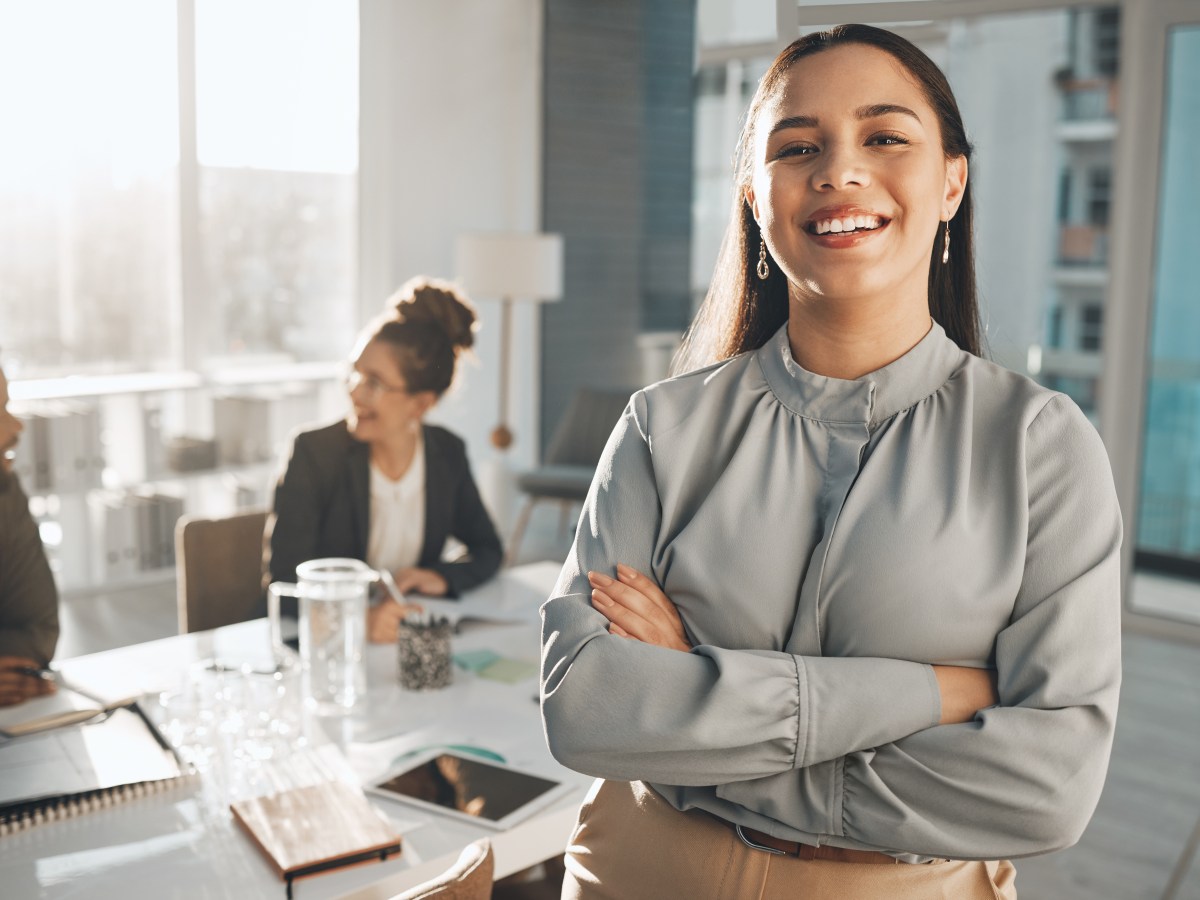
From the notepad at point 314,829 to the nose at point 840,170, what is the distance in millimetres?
889

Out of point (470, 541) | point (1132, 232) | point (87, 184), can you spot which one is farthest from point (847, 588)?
point (87, 184)

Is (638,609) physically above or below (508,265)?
below

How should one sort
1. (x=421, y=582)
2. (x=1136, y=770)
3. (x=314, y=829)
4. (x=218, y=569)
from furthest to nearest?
1. (x=1136, y=770)
2. (x=218, y=569)
3. (x=421, y=582)
4. (x=314, y=829)

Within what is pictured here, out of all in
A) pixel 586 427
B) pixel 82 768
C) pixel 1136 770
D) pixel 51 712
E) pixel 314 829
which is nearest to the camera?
pixel 314 829

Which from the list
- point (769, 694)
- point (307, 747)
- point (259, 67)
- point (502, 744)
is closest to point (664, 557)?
point (769, 694)

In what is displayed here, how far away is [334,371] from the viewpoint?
20.4 ft

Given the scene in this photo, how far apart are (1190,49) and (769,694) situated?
4502mm

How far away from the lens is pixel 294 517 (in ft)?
8.23

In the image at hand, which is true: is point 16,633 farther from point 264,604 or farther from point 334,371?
point 334,371

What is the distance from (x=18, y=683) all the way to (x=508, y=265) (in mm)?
4140

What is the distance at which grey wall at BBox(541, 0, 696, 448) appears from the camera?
664 cm

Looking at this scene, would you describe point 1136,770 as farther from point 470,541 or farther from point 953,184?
point 953,184

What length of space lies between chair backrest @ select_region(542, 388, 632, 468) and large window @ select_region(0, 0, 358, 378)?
4.70 feet

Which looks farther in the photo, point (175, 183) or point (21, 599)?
point (175, 183)
